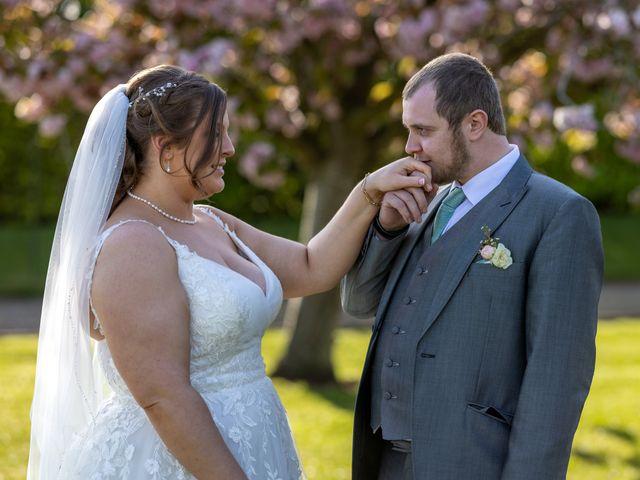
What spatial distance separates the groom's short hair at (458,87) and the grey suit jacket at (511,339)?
0.24 meters

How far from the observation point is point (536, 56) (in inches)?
331

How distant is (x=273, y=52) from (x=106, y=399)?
5.25 m

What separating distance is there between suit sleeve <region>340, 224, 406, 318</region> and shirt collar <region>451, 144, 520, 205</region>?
29 centimetres

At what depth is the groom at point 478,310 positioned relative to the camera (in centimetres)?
286

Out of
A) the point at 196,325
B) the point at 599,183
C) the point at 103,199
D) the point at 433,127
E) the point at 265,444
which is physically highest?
the point at 433,127

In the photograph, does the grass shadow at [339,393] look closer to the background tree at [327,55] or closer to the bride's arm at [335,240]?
the background tree at [327,55]

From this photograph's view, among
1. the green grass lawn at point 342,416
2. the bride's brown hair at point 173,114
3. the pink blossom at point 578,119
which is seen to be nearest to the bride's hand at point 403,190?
the bride's brown hair at point 173,114

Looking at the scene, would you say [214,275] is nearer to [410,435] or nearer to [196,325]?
[196,325]

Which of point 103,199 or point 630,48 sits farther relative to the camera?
point 630,48

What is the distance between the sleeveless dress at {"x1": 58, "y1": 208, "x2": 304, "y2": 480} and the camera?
3074 mm

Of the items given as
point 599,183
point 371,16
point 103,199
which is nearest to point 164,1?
point 371,16

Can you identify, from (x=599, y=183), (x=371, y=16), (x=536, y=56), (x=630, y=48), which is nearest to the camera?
(x=630, y=48)

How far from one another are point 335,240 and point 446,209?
45 cm

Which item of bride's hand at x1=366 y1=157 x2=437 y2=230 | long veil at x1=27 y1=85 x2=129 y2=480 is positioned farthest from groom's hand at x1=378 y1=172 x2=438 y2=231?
long veil at x1=27 y1=85 x2=129 y2=480
